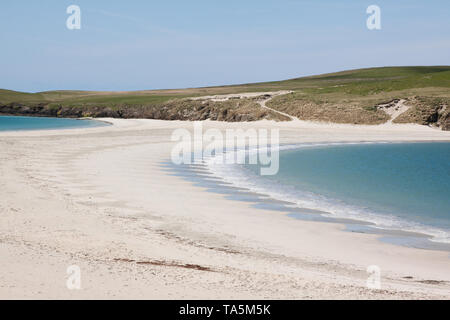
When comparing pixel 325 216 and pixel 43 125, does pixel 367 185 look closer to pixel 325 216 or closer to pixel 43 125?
pixel 325 216

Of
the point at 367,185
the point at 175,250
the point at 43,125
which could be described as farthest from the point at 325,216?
the point at 43,125

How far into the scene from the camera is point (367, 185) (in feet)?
65.3

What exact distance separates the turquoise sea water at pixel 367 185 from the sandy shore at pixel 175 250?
7.21 ft

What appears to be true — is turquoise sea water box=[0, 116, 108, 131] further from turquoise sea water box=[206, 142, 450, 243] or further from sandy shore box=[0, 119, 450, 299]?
sandy shore box=[0, 119, 450, 299]

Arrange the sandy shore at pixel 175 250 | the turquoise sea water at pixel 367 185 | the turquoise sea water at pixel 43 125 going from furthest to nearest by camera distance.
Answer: the turquoise sea water at pixel 43 125 → the turquoise sea water at pixel 367 185 → the sandy shore at pixel 175 250

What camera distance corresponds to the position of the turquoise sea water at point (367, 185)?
14.3m

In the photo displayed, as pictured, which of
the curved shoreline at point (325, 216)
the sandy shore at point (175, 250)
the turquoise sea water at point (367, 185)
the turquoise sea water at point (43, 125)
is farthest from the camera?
the turquoise sea water at point (43, 125)

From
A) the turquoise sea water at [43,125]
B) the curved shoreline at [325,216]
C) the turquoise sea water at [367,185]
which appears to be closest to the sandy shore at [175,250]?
the curved shoreline at [325,216]

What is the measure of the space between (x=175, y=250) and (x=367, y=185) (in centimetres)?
1237

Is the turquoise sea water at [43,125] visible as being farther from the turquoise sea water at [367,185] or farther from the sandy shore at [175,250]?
the sandy shore at [175,250]

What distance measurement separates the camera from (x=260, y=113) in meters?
63.4
